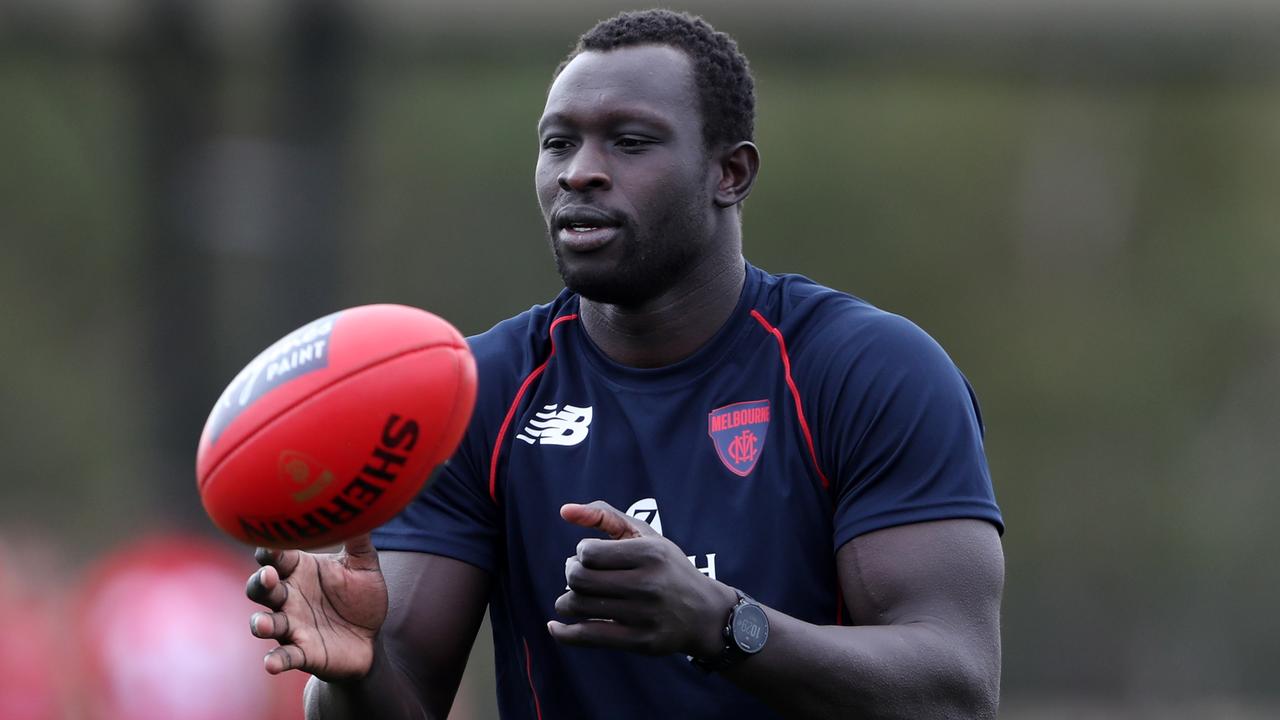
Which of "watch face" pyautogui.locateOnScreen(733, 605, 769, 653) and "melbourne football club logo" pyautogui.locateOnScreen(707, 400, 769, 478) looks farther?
"melbourne football club logo" pyautogui.locateOnScreen(707, 400, 769, 478)

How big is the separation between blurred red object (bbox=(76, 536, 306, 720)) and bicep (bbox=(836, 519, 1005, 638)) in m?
6.11

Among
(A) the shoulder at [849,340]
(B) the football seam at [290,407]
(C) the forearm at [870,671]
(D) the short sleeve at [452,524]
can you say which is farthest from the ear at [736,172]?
(C) the forearm at [870,671]

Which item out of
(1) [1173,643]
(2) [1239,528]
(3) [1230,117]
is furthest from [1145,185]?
(1) [1173,643]

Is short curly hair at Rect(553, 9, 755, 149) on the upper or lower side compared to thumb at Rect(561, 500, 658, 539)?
upper

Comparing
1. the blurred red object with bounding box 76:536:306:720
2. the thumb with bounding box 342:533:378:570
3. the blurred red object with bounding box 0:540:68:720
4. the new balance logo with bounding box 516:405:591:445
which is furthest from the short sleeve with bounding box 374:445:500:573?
the blurred red object with bounding box 0:540:68:720

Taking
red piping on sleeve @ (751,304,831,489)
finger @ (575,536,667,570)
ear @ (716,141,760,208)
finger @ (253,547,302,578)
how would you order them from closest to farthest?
finger @ (575,536,667,570) → finger @ (253,547,302,578) → red piping on sleeve @ (751,304,831,489) → ear @ (716,141,760,208)

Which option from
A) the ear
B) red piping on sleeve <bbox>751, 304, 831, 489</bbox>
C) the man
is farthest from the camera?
the ear

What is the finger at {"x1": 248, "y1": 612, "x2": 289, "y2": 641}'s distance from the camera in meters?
3.10

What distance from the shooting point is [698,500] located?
3.65m

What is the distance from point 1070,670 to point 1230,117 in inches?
236

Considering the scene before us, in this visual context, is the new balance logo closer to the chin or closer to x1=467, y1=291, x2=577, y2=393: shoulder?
x1=467, y1=291, x2=577, y2=393: shoulder

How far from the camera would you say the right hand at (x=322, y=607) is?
313cm

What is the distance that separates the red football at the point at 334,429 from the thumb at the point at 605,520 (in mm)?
368

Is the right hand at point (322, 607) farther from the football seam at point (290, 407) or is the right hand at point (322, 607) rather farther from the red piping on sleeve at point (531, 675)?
the red piping on sleeve at point (531, 675)
